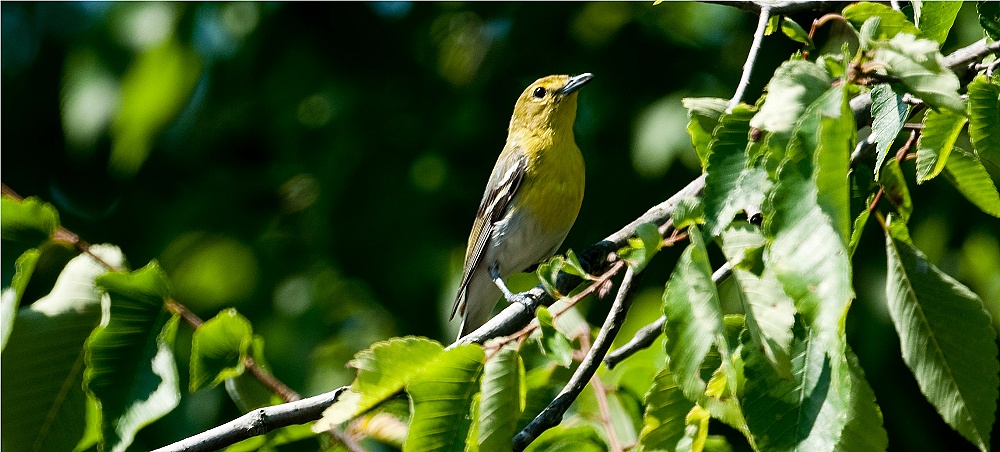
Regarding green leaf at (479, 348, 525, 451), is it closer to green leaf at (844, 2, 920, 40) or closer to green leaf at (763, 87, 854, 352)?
green leaf at (763, 87, 854, 352)

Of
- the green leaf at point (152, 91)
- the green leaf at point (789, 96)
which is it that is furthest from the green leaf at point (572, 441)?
the green leaf at point (152, 91)

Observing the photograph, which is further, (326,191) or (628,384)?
(326,191)

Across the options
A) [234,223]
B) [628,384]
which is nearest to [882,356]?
[628,384]

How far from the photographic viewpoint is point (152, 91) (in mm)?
4609

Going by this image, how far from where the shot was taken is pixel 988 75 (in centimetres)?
181

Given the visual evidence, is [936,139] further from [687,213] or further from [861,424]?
[861,424]

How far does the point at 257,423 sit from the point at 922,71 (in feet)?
4.86

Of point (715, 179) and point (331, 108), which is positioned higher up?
point (331, 108)

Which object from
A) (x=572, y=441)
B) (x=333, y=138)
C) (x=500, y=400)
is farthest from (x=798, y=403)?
(x=333, y=138)

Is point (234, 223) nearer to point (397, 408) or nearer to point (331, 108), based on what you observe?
point (331, 108)

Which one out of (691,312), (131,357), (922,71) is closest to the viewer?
(922,71)

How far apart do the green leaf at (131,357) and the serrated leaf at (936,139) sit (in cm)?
171

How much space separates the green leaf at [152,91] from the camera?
4547mm

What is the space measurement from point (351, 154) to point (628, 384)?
3.08 m
